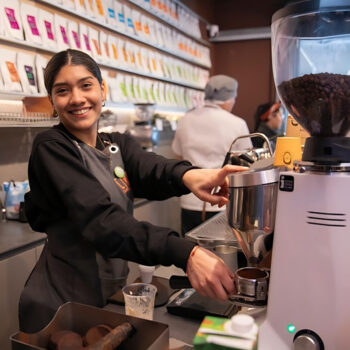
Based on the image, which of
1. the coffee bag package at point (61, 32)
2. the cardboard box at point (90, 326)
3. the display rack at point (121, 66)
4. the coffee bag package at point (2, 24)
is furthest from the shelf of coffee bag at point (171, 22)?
the cardboard box at point (90, 326)

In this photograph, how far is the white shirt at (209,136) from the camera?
9.13ft

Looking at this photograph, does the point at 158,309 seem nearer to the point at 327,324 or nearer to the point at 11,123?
the point at 327,324

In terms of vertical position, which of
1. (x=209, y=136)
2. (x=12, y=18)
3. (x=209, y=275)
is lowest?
(x=209, y=275)

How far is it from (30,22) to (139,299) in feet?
6.94

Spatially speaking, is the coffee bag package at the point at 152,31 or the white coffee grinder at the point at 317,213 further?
the coffee bag package at the point at 152,31

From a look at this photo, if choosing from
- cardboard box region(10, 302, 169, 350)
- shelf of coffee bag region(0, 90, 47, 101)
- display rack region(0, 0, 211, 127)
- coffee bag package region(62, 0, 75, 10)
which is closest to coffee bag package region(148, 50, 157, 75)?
display rack region(0, 0, 211, 127)

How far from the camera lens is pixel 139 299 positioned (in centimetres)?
98

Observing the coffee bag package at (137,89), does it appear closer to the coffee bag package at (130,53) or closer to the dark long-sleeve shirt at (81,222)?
the coffee bag package at (130,53)

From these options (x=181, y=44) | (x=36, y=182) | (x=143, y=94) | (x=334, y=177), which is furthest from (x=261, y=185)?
(x=181, y=44)

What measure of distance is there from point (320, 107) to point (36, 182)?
2.73 feet

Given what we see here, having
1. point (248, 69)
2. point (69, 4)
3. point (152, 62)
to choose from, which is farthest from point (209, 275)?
point (248, 69)

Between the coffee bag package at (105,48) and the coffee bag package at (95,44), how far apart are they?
0.11 ft

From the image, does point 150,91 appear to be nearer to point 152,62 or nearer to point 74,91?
point 152,62

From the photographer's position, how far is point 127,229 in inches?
37.1
